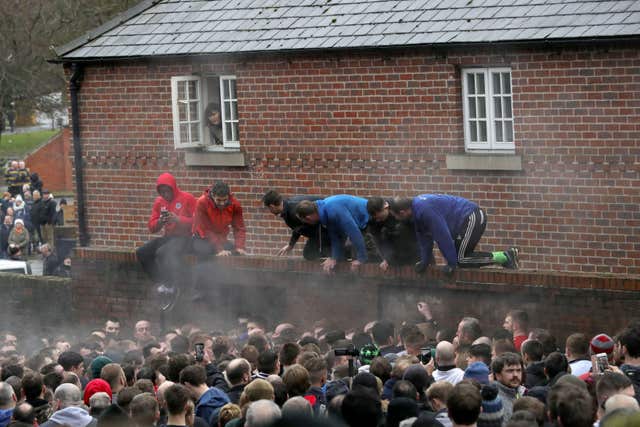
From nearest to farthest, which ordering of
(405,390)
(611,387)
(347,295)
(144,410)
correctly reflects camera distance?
(611,387)
(144,410)
(405,390)
(347,295)

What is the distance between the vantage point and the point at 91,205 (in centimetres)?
2036

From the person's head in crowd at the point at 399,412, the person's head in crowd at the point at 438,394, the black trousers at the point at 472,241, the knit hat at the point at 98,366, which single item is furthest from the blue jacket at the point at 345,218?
the person's head in crowd at the point at 399,412

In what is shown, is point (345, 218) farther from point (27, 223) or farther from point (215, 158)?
point (27, 223)

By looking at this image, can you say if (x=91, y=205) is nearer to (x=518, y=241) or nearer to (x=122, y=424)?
(x=518, y=241)

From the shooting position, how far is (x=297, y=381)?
376 inches

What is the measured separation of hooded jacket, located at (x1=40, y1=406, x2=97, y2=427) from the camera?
31.7 feet

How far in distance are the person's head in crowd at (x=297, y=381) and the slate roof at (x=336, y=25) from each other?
705cm

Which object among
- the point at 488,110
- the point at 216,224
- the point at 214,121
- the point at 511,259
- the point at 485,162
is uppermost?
the point at 214,121

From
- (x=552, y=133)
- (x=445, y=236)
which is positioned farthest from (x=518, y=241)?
(x=445, y=236)

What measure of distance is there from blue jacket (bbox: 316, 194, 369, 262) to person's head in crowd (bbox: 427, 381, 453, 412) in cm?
560

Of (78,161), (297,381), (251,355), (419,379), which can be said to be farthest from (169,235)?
Result: (419,379)

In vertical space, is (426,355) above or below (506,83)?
below

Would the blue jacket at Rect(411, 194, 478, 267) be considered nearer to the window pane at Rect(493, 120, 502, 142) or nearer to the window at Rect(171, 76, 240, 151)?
the window pane at Rect(493, 120, 502, 142)

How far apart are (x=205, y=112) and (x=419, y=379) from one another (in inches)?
420
